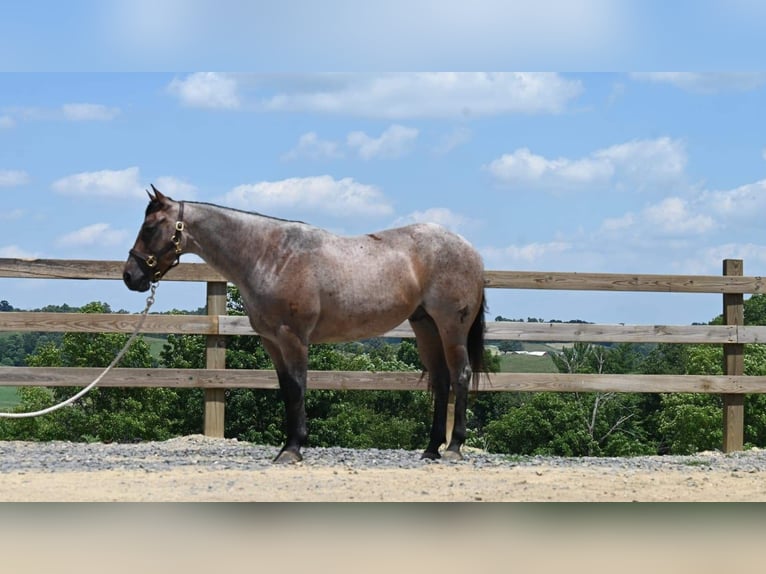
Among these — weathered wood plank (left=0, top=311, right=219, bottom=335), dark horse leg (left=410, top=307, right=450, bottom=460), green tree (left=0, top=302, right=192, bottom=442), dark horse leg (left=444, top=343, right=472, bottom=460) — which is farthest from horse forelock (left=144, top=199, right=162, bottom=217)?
green tree (left=0, top=302, right=192, bottom=442)

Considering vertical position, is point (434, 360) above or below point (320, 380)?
above

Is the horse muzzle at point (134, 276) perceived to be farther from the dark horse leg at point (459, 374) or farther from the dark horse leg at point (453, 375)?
the dark horse leg at point (459, 374)

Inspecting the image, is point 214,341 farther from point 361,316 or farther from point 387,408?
point 387,408

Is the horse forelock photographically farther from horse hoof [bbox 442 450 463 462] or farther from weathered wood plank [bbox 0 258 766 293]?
horse hoof [bbox 442 450 463 462]

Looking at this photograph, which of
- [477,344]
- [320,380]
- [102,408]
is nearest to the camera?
[477,344]

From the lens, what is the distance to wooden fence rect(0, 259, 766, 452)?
7.13 meters

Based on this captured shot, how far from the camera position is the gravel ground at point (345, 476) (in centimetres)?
487

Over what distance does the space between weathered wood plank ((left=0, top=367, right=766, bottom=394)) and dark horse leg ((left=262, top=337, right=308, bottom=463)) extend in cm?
120

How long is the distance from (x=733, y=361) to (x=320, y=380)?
3614 mm

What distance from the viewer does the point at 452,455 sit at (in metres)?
6.23

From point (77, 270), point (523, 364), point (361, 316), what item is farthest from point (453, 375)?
point (523, 364)

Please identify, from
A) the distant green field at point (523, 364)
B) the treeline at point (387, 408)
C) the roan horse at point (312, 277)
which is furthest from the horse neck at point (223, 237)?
the distant green field at point (523, 364)

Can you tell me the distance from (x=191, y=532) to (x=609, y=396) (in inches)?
927

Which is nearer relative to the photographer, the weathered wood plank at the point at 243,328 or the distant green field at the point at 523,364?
the weathered wood plank at the point at 243,328
